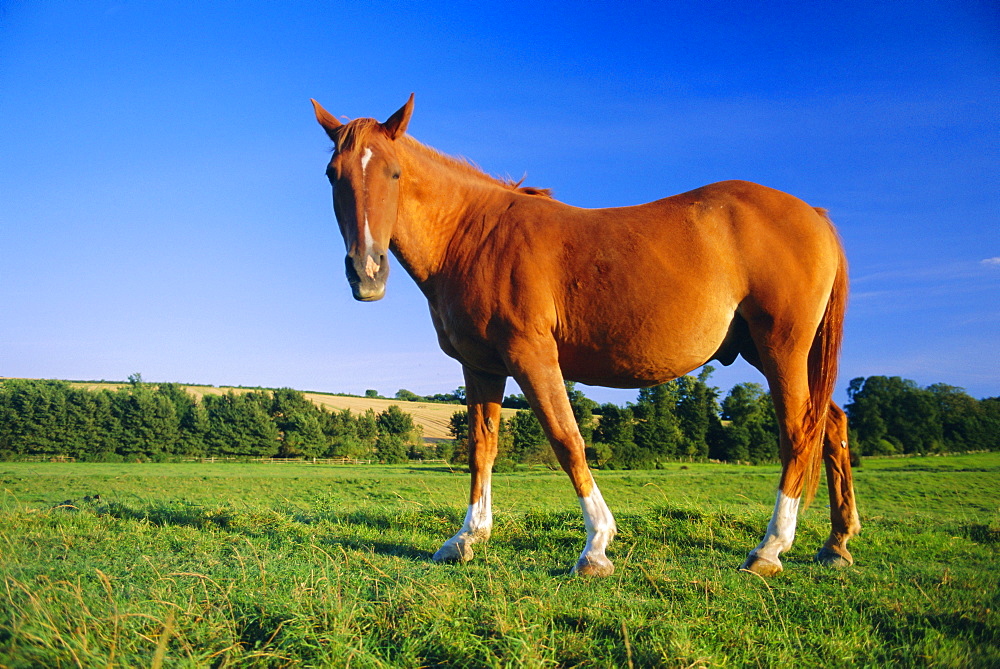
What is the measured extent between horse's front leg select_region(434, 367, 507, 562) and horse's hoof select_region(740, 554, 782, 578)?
2.23m

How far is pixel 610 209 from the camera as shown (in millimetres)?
5258

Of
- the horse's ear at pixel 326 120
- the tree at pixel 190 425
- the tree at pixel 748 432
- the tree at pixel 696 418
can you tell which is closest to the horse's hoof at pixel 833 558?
the horse's ear at pixel 326 120

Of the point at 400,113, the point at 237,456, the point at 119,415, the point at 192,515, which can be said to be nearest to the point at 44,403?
the point at 119,415

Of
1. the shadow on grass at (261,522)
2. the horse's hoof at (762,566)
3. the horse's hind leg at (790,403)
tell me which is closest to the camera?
the horse's hoof at (762,566)

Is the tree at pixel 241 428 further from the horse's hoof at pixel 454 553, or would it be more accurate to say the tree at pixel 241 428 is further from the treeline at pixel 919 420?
the horse's hoof at pixel 454 553

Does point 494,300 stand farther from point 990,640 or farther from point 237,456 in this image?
point 237,456

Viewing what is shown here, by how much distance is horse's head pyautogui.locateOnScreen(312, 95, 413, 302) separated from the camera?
427 cm

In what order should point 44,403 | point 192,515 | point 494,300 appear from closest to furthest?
point 494,300, point 192,515, point 44,403

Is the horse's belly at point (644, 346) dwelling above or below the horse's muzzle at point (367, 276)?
below

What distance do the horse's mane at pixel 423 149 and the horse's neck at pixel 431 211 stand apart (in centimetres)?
8

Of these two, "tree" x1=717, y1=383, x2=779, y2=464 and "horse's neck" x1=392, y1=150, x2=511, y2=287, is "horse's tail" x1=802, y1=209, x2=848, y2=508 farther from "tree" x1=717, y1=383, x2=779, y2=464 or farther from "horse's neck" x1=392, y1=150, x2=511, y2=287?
"tree" x1=717, y1=383, x2=779, y2=464

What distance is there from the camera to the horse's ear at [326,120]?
16.9 ft

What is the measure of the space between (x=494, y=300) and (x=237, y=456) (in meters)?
56.7

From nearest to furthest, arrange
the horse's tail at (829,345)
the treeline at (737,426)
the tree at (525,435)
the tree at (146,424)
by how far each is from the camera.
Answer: the horse's tail at (829,345), the treeline at (737,426), the tree at (525,435), the tree at (146,424)
